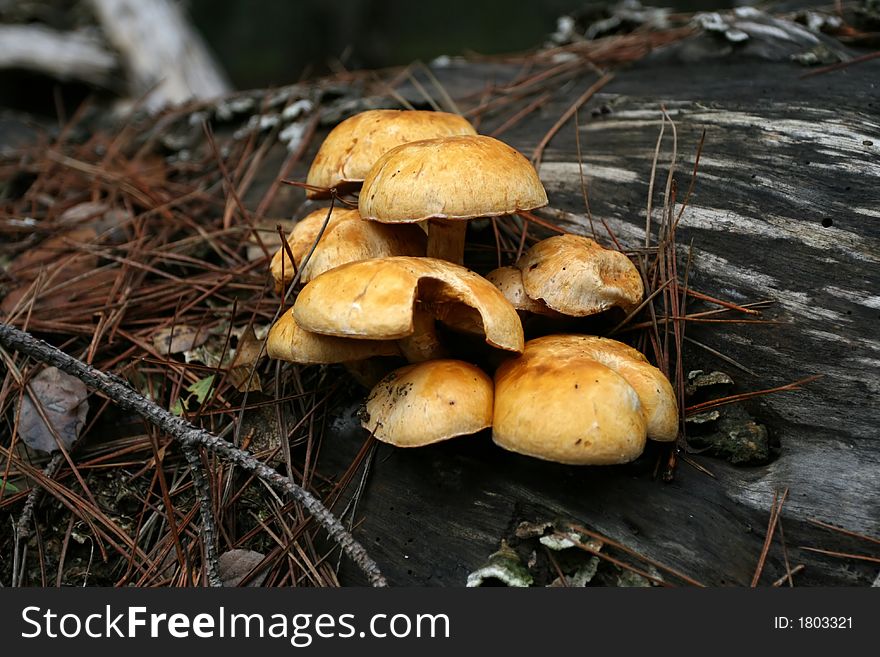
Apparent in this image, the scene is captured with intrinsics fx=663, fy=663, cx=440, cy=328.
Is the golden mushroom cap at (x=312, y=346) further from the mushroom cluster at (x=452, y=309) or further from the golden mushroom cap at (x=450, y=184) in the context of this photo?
the golden mushroom cap at (x=450, y=184)

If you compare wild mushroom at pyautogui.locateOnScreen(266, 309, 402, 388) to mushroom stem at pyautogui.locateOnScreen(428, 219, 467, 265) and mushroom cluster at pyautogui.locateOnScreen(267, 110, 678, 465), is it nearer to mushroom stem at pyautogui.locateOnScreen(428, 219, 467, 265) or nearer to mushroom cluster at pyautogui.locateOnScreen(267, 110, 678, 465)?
mushroom cluster at pyautogui.locateOnScreen(267, 110, 678, 465)

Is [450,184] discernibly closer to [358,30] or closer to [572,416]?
[572,416]

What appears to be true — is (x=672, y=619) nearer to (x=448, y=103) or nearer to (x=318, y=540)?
(x=318, y=540)

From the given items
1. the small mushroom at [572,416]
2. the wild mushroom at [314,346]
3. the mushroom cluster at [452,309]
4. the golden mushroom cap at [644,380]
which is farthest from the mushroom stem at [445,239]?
the small mushroom at [572,416]

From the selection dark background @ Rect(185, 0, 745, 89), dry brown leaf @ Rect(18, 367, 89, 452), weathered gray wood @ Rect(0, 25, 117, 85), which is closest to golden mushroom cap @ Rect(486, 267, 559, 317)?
dry brown leaf @ Rect(18, 367, 89, 452)

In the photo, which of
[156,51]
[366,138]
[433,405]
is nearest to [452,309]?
[433,405]

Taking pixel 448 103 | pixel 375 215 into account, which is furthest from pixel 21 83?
pixel 375 215

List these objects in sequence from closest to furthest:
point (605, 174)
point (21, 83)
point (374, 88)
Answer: point (605, 174) → point (374, 88) → point (21, 83)
